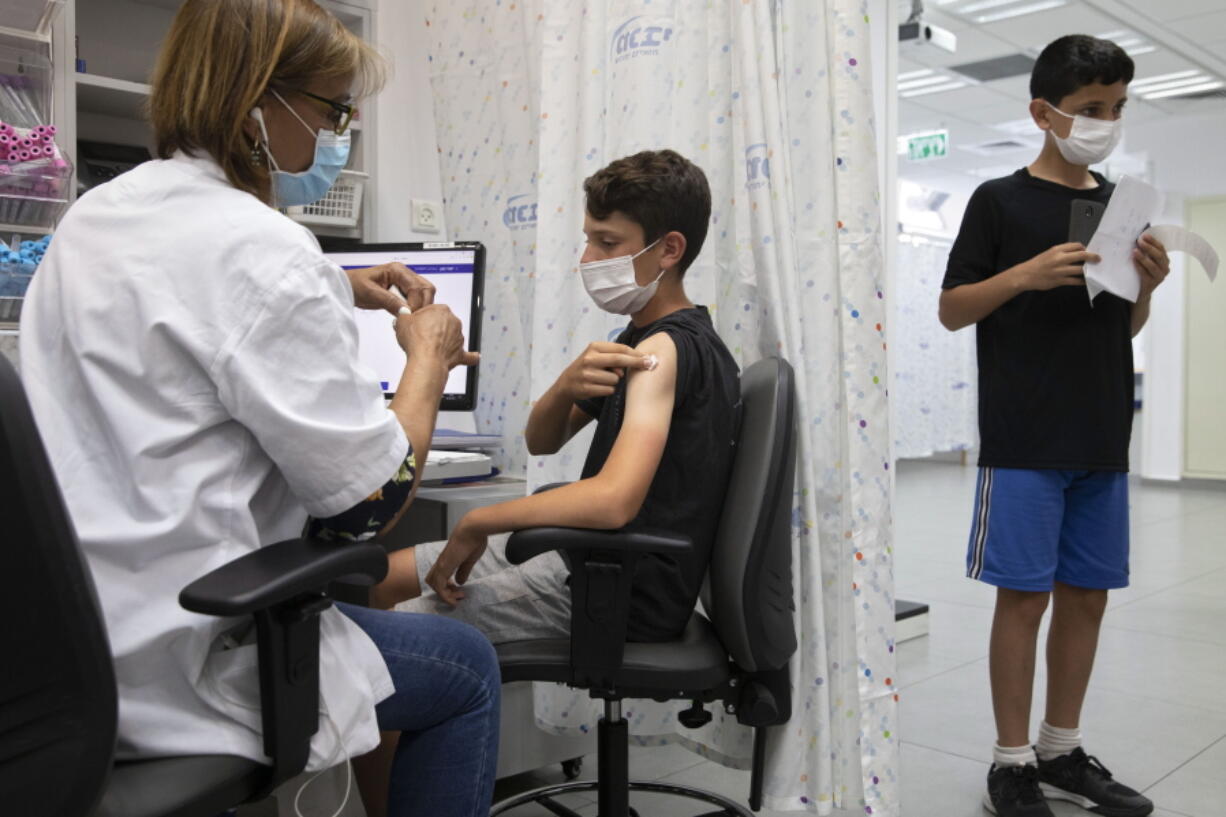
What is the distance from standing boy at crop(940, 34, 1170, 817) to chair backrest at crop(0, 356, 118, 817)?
159 cm

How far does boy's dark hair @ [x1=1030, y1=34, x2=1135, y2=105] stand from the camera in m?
1.89

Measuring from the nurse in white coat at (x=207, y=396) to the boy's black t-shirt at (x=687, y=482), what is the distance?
458 millimetres

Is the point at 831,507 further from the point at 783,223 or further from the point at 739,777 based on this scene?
Answer: the point at 739,777

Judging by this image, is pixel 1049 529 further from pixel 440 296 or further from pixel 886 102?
pixel 886 102

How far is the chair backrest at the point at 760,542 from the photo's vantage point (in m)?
1.43

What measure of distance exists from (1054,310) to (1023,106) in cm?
597

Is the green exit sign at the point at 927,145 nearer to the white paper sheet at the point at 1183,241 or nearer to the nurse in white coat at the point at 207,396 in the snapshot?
the white paper sheet at the point at 1183,241

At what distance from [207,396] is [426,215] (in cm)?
183

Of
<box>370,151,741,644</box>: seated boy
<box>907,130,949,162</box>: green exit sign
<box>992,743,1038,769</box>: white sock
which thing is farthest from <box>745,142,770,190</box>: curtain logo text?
<box>907,130,949,162</box>: green exit sign

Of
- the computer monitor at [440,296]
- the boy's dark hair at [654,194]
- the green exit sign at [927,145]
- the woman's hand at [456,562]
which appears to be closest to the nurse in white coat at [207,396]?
the woman's hand at [456,562]

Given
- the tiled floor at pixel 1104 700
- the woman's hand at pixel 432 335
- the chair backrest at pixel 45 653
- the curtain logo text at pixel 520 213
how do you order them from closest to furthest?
the chair backrest at pixel 45 653 → the woman's hand at pixel 432 335 → the tiled floor at pixel 1104 700 → the curtain logo text at pixel 520 213

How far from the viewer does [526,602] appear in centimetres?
150

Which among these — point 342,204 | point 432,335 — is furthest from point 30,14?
point 432,335

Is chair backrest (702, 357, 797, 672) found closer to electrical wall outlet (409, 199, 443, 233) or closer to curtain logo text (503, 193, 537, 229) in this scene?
curtain logo text (503, 193, 537, 229)
